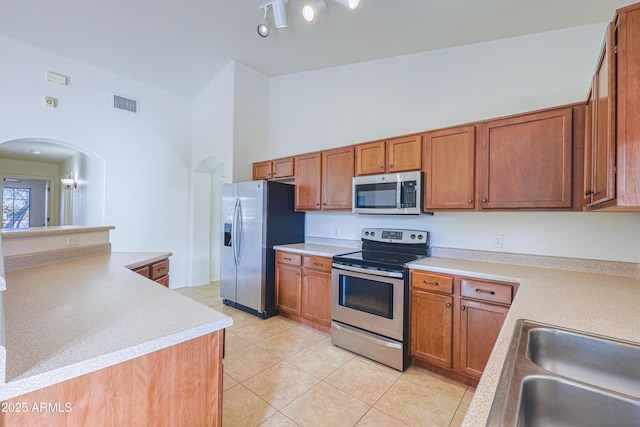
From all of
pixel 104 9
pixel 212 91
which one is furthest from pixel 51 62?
pixel 212 91

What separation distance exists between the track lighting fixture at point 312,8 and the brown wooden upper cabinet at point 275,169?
5.29ft

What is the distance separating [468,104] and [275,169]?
2.40 metres

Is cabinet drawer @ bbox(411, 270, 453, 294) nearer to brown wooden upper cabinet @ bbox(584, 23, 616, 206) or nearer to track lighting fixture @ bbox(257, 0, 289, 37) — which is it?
brown wooden upper cabinet @ bbox(584, 23, 616, 206)

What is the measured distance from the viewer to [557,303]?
4.43ft

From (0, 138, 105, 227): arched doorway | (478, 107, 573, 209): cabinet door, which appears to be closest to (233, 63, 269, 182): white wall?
(0, 138, 105, 227): arched doorway

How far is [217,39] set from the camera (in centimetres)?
336

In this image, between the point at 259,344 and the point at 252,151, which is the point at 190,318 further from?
the point at 252,151

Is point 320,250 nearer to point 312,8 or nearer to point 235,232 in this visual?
point 235,232

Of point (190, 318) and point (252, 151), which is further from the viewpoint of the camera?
point (252, 151)

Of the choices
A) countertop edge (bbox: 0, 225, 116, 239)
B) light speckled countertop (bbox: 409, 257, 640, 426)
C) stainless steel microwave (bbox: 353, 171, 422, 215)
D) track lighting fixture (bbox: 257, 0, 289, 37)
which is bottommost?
light speckled countertop (bbox: 409, 257, 640, 426)

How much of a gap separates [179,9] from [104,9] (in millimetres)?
754

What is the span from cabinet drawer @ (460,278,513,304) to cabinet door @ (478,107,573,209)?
0.62m

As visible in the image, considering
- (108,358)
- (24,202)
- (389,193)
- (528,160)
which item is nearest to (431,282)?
(389,193)

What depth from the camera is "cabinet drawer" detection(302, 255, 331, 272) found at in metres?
2.96
